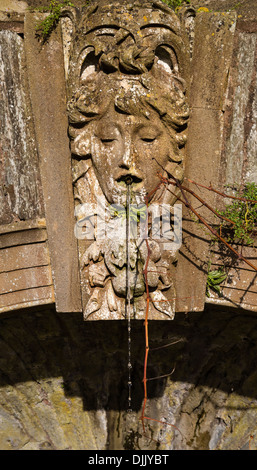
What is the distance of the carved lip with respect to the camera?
248 centimetres

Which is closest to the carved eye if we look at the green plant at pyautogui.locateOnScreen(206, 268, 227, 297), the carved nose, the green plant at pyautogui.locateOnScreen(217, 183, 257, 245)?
the carved nose

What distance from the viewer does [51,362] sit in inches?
129

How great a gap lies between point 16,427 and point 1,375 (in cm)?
37

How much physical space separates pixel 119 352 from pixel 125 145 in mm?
1455

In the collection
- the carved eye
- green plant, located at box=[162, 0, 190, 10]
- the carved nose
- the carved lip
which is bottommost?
the carved lip

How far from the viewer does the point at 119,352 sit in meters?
3.34

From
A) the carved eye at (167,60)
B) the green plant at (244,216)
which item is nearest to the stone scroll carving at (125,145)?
the carved eye at (167,60)

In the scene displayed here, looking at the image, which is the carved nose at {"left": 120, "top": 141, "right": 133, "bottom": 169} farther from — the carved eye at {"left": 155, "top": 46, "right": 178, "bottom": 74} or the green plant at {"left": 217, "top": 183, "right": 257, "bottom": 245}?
the green plant at {"left": 217, "top": 183, "right": 257, "bottom": 245}

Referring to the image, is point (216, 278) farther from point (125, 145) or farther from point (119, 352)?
point (119, 352)

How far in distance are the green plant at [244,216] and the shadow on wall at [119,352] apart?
57 centimetres

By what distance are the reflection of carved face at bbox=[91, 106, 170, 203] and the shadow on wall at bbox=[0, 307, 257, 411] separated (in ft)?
2.89

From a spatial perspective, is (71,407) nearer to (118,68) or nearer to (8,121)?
(8,121)

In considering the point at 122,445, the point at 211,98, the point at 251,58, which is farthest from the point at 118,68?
the point at 122,445

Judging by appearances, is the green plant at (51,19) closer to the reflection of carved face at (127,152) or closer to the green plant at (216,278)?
the reflection of carved face at (127,152)
